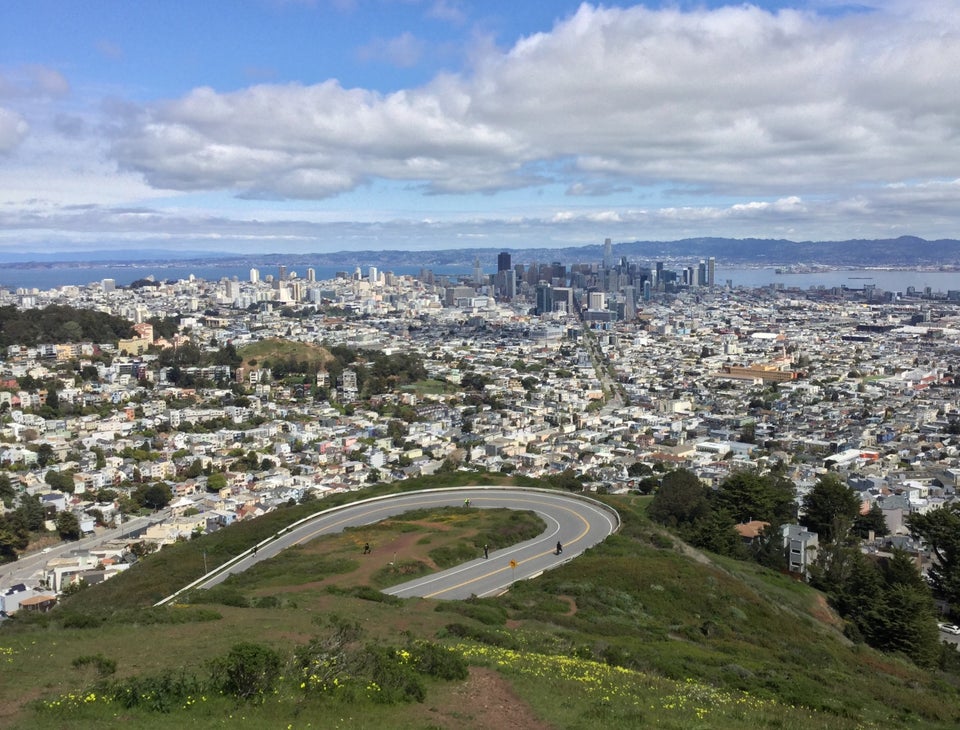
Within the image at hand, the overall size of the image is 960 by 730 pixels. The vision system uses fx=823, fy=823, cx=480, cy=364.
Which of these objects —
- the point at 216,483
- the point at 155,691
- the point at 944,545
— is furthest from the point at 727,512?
the point at 216,483

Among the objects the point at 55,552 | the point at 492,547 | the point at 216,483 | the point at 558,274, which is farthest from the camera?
the point at 558,274

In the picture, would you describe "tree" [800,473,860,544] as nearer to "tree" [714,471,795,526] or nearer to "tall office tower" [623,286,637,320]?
"tree" [714,471,795,526]

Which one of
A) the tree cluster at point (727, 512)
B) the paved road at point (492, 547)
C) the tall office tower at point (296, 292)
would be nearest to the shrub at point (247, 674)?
the paved road at point (492, 547)

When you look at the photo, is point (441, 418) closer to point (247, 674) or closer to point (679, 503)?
point (679, 503)

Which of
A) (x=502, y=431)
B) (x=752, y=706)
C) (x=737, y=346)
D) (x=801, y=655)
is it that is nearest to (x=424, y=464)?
(x=502, y=431)

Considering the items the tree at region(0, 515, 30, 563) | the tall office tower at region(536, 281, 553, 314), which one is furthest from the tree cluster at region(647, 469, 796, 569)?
the tall office tower at region(536, 281, 553, 314)
